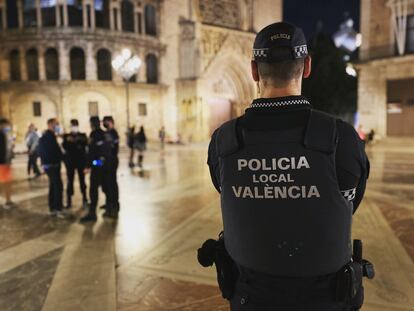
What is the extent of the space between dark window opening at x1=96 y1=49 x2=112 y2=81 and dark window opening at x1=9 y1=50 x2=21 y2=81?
5971 millimetres

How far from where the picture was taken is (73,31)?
28797mm

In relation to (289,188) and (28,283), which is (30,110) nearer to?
(28,283)

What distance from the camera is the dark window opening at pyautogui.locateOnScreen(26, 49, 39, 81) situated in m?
29.5

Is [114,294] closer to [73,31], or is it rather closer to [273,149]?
[273,149]

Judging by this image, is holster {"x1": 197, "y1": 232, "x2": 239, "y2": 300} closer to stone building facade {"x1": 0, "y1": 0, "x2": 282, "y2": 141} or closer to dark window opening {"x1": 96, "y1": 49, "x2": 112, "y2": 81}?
stone building facade {"x1": 0, "y1": 0, "x2": 282, "y2": 141}

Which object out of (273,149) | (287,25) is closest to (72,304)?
(273,149)

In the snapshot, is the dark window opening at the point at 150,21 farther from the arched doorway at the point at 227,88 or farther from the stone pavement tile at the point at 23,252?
the stone pavement tile at the point at 23,252

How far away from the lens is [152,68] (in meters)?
32.5

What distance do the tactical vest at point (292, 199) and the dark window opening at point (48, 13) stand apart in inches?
1276

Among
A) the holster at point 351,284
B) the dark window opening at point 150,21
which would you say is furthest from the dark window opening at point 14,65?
the holster at point 351,284

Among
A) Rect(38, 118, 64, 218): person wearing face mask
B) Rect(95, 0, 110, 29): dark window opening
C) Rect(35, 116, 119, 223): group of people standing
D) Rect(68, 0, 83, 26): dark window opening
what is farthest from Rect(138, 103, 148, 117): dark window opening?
Rect(38, 118, 64, 218): person wearing face mask

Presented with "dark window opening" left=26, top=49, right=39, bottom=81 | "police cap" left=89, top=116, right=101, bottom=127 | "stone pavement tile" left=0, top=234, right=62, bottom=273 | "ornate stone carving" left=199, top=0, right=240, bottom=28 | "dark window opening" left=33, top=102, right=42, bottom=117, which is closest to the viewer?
"stone pavement tile" left=0, top=234, right=62, bottom=273

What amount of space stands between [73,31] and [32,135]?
1859 centimetres

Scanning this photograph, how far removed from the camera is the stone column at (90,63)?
29.2 metres
